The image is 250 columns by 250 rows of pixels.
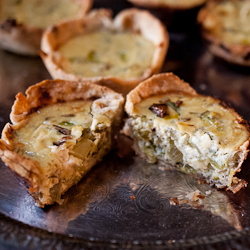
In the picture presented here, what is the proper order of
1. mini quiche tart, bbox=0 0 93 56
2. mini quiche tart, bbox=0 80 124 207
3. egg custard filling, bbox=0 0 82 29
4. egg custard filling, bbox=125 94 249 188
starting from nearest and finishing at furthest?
1. mini quiche tart, bbox=0 80 124 207
2. egg custard filling, bbox=125 94 249 188
3. mini quiche tart, bbox=0 0 93 56
4. egg custard filling, bbox=0 0 82 29

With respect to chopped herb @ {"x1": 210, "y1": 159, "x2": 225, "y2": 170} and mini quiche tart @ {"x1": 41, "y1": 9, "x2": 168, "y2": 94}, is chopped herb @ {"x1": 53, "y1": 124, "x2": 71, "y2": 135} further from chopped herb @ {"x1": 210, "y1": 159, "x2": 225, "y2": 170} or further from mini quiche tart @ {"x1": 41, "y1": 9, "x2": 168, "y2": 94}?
chopped herb @ {"x1": 210, "y1": 159, "x2": 225, "y2": 170}

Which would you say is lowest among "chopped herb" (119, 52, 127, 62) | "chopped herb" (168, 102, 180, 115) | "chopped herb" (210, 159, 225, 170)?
"chopped herb" (119, 52, 127, 62)

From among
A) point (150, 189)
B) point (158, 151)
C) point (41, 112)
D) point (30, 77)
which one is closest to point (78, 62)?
point (30, 77)

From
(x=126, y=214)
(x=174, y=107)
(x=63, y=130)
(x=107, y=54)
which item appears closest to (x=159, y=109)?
(x=174, y=107)

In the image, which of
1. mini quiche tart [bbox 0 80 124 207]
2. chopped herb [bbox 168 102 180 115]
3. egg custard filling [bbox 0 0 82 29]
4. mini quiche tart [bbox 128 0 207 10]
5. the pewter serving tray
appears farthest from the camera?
mini quiche tart [bbox 128 0 207 10]

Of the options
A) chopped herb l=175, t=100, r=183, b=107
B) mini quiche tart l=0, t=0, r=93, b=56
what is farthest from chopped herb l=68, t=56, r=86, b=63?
chopped herb l=175, t=100, r=183, b=107

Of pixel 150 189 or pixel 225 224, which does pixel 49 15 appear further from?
pixel 225 224

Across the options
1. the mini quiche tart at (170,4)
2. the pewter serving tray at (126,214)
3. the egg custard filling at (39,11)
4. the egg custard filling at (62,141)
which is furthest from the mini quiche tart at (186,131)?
the egg custard filling at (39,11)
